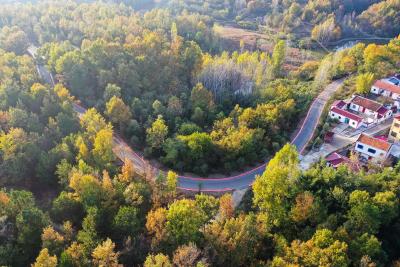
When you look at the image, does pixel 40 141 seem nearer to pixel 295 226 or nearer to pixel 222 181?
pixel 222 181

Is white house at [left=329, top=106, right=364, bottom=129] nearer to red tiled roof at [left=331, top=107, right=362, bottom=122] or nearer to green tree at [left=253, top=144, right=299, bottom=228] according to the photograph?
red tiled roof at [left=331, top=107, right=362, bottom=122]

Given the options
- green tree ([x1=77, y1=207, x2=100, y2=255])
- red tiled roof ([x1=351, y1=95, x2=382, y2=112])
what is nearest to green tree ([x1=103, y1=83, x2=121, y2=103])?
green tree ([x1=77, y1=207, x2=100, y2=255])

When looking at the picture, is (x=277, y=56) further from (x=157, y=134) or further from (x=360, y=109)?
(x=157, y=134)

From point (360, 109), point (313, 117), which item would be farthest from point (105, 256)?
point (360, 109)

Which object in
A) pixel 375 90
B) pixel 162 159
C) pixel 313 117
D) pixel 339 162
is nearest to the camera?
pixel 339 162

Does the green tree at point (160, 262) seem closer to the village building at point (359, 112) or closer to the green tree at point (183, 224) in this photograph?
the green tree at point (183, 224)

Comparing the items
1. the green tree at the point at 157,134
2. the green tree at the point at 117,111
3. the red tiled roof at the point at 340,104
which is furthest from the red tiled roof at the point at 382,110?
the green tree at the point at 117,111

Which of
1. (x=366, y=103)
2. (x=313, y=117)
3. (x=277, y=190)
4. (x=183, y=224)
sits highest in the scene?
(x=366, y=103)
